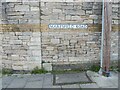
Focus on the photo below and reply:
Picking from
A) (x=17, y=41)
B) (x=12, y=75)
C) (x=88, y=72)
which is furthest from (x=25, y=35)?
(x=88, y=72)

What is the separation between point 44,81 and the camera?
616 centimetres

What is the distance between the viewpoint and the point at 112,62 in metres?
7.27

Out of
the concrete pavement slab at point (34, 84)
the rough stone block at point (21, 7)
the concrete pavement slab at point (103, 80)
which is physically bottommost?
the concrete pavement slab at point (34, 84)

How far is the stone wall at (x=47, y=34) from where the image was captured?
22.8 ft

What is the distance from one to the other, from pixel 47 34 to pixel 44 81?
1634 millimetres

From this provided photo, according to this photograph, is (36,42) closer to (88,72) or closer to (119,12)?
(88,72)

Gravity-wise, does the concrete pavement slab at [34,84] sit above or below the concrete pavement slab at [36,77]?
below

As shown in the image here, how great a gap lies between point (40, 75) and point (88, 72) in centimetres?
157

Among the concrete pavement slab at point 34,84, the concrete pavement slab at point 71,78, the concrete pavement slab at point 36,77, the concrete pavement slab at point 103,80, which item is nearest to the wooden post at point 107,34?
the concrete pavement slab at point 103,80

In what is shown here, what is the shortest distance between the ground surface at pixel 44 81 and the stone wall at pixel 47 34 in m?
0.56

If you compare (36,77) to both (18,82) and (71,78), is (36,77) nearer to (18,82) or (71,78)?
(18,82)

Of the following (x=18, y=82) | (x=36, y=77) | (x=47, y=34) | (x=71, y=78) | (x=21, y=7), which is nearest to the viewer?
(x=18, y=82)

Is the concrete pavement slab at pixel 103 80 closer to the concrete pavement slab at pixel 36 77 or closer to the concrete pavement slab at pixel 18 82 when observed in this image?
the concrete pavement slab at pixel 36 77

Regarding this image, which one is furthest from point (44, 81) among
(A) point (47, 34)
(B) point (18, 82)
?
(A) point (47, 34)
